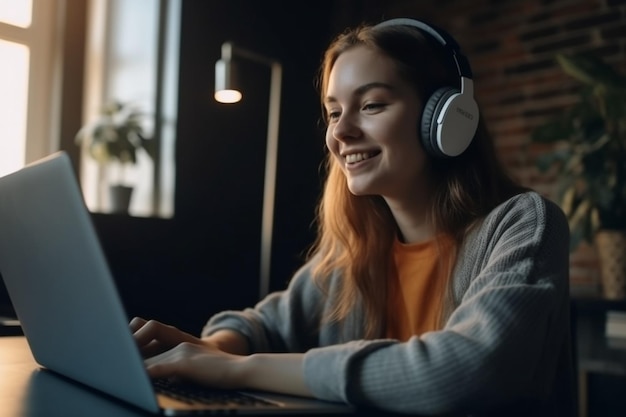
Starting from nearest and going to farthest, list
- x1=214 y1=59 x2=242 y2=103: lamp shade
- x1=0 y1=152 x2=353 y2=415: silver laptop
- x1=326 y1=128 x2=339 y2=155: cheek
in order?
1. x1=0 y1=152 x2=353 y2=415: silver laptop
2. x1=326 y1=128 x2=339 y2=155: cheek
3. x1=214 y1=59 x2=242 y2=103: lamp shade

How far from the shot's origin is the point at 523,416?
0.98 meters

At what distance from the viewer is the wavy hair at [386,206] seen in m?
1.26

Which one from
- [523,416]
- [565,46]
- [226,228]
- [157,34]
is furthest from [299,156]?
[523,416]

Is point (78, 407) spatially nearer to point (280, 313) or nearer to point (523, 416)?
point (523, 416)

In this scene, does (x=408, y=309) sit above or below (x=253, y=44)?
below

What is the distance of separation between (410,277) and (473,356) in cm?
56

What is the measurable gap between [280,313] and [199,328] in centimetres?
170

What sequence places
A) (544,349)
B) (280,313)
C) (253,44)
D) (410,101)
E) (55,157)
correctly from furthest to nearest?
(253,44) < (280,313) < (410,101) < (544,349) < (55,157)

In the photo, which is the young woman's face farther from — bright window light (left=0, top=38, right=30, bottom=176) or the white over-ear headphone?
bright window light (left=0, top=38, right=30, bottom=176)

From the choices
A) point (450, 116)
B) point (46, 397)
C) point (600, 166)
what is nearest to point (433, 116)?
point (450, 116)

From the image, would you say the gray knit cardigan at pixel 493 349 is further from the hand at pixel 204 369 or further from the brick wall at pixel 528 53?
the brick wall at pixel 528 53

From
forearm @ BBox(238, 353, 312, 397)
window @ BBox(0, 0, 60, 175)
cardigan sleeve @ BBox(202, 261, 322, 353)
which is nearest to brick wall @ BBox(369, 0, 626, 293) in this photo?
window @ BBox(0, 0, 60, 175)

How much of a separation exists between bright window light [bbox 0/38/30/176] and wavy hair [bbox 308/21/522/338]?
1.61 m

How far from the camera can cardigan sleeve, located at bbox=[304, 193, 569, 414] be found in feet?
2.52
